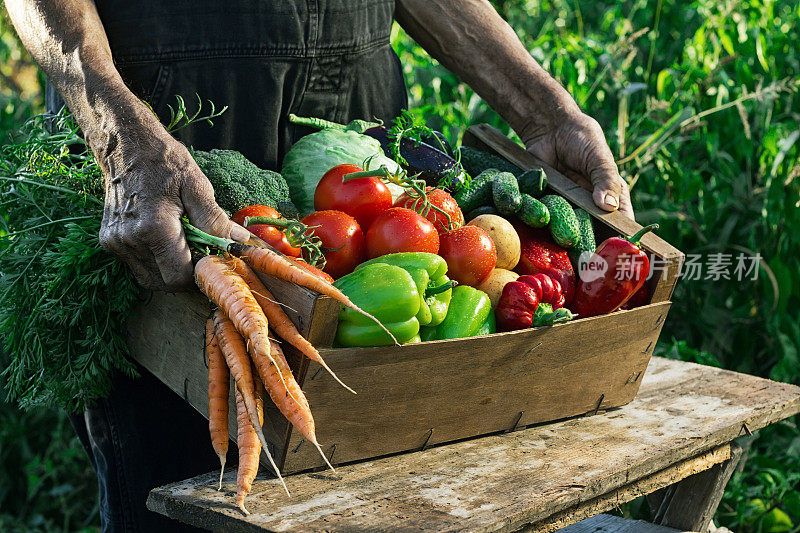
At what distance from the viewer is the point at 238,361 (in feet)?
5.03

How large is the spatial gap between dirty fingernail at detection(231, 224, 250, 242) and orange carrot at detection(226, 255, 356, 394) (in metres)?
0.04

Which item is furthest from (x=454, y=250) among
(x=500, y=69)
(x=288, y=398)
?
(x=500, y=69)

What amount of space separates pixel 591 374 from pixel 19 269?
1.32 meters

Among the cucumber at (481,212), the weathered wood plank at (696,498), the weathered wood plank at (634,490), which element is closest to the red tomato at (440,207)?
the cucumber at (481,212)

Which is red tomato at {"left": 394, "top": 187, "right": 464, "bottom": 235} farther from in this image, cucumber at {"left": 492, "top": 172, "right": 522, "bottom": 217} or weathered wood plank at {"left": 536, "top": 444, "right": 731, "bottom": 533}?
weathered wood plank at {"left": 536, "top": 444, "right": 731, "bottom": 533}

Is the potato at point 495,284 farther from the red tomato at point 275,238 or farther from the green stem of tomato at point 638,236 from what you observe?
the red tomato at point 275,238

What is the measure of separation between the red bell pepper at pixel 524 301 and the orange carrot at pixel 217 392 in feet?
2.04

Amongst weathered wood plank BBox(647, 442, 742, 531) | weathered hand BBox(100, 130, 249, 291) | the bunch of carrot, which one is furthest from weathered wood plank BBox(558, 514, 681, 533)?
weathered hand BBox(100, 130, 249, 291)

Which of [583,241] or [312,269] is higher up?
[312,269]

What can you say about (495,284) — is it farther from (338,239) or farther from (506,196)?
(338,239)

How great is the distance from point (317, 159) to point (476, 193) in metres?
0.42

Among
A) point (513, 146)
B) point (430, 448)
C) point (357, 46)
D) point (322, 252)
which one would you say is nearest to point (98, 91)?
point (322, 252)

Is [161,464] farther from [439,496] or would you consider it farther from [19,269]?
[439,496]

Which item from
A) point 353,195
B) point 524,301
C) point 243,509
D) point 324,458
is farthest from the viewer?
point 353,195
